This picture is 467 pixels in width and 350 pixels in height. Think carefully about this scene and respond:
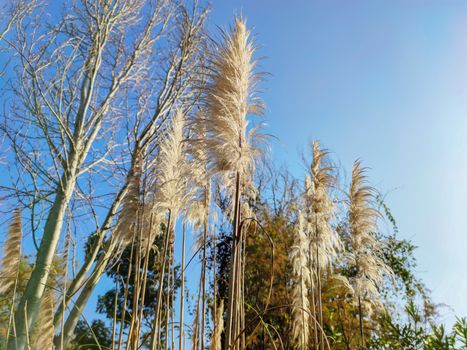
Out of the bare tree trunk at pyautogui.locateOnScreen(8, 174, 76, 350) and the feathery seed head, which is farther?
the bare tree trunk at pyautogui.locateOnScreen(8, 174, 76, 350)

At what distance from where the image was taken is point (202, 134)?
115 inches

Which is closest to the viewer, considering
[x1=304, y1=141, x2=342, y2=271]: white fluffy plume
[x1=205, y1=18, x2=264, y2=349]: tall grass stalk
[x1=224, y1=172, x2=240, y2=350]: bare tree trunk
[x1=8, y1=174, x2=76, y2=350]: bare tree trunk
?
[x1=224, y1=172, x2=240, y2=350]: bare tree trunk

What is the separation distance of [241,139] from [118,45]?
6699mm

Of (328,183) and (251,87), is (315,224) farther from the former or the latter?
(251,87)

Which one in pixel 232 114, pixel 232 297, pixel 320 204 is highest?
pixel 320 204

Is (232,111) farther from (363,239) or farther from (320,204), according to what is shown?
(363,239)

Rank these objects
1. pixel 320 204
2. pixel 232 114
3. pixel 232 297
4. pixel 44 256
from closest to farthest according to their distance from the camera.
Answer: pixel 232 297 < pixel 232 114 < pixel 320 204 < pixel 44 256

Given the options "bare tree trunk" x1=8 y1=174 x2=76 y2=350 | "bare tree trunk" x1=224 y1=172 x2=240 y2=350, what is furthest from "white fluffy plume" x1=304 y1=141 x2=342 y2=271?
"bare tree trunk" x1=8 y1=174 x2=76 y2=350

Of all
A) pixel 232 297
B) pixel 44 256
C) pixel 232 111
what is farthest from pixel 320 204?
pixel 44 256

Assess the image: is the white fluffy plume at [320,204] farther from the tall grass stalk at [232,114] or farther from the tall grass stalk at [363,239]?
the tall grass stalk at [232,114]

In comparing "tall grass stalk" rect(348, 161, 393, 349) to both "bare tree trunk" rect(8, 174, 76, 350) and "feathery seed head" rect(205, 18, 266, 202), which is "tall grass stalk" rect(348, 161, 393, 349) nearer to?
"feathery seed head" rect(205, 18, 266, 202)

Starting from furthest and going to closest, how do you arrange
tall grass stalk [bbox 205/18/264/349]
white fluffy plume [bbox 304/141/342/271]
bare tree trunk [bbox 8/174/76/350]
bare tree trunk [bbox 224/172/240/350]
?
bare tree trunk [bbox 8/174/76/350], white fluffy plume [bbox 304/141/342/271], tall grass stalk [bbox 205/18/264/349], bare tree trunk [bbox 224/172/240/350]

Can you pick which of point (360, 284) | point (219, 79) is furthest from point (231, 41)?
point (360, 284)

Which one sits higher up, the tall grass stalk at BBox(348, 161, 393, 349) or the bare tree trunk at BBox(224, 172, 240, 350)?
the tall grass stalk at BBox(348, 161, 393, 349)
